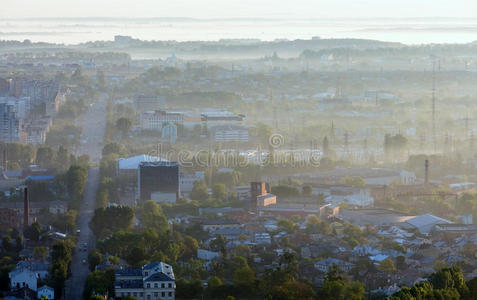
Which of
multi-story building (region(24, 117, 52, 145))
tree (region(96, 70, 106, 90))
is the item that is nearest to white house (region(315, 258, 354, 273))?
multi-story building (region(24, 117, 52, 145))

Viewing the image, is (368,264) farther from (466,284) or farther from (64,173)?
(64,173)

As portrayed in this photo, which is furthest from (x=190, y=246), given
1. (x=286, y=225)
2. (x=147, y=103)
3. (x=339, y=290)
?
(x=147, y=103)

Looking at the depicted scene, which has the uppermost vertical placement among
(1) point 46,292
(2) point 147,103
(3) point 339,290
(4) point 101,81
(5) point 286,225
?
(4) point 101,81

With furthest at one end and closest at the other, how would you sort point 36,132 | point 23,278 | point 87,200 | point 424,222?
point 36,132 → point 87,200 → point 424,222 → point 23,278

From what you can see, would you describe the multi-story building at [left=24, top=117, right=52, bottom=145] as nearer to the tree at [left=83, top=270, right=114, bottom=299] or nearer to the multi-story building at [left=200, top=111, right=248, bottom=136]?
the multi-story building at [left=200, top=111, right=248, bottom=136]

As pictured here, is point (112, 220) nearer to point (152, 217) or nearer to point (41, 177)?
point (152, 217)

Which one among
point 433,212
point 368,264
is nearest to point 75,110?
point 433,212

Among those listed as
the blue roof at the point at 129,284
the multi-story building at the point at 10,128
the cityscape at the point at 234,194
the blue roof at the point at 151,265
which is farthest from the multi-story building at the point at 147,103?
the blue roof at the point at 129,284

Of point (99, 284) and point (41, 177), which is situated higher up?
point (41, 177)
